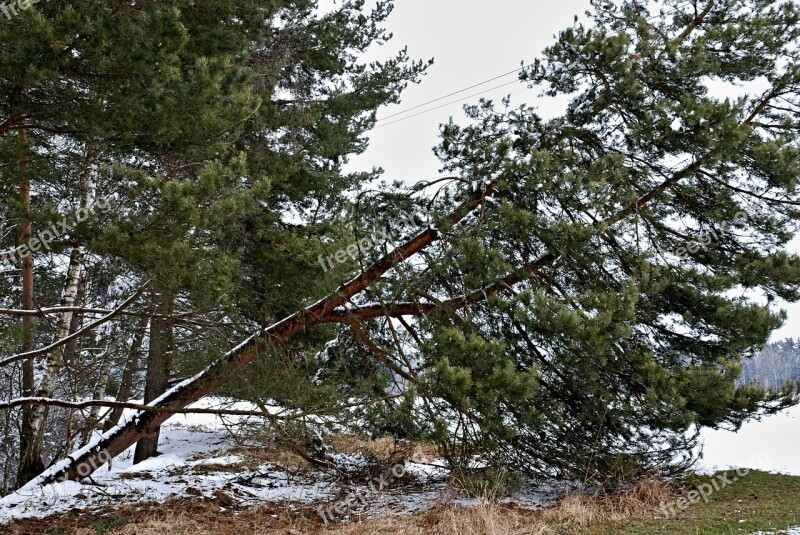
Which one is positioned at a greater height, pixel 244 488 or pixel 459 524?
pixel 244 488

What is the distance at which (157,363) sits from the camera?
8.88 meters

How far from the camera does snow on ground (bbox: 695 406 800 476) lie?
872 centimetres

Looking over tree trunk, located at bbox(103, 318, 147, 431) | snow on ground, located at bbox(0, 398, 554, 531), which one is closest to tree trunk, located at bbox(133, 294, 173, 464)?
tree trunk, located at bbox(103, 318, 147, 431)

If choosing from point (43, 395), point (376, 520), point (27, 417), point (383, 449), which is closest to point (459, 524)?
point (376, 520)

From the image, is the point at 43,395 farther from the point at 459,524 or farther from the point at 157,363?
the point at 459,524

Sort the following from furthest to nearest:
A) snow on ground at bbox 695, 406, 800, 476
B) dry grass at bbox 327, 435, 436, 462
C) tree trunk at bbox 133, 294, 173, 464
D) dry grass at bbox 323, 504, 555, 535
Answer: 1. snow on ground at bbox 695, 406, 800, 476
2. dry grass at bbox 327, 435, 436, 462
3. tree trunk at bbox 133, 294, 173, 464
4. dry grass at bbox 323, 504, 555, 535

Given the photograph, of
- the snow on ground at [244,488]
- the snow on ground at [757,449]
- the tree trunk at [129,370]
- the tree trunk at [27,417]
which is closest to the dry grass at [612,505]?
the snow on ground at [244,488]

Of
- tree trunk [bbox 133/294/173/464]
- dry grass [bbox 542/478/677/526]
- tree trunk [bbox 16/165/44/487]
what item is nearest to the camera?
dry grass [bbox 542/478/677/526]

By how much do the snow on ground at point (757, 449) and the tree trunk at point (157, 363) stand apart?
259 inches

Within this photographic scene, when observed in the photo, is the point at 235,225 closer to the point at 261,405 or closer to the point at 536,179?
the point at 261,405

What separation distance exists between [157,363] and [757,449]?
36.0 feet

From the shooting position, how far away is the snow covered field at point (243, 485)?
6.47 meters

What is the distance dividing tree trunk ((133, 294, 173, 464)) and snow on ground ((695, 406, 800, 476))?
259 inches

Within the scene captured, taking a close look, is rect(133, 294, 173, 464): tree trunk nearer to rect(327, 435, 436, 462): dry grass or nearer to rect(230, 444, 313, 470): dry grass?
rect(230, 444, 313, 470): dry grass
